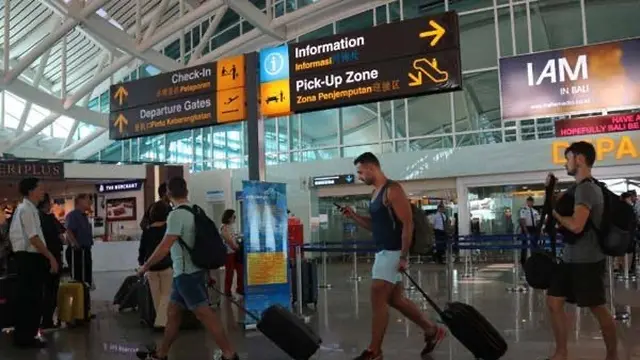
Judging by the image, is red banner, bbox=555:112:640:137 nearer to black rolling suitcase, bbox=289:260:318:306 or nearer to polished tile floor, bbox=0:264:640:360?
polished tile floor, bbox=0:264:640:360

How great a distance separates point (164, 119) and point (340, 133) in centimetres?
1336

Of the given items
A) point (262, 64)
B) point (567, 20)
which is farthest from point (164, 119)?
point (567, 20)

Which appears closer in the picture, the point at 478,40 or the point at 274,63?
the point at 274,63

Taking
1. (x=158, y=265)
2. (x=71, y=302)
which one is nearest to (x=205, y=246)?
(x=158, y=265)

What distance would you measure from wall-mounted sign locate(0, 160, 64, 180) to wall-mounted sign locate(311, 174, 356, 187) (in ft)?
26.2

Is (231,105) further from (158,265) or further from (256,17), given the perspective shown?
(256,17)

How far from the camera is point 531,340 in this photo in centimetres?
576

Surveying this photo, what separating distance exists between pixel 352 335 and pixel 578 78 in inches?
309

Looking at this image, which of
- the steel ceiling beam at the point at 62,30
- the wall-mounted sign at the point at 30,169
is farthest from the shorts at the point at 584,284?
the steel ceiling beam at the point at 62,30

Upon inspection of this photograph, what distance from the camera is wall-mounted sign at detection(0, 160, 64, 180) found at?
16.4 m

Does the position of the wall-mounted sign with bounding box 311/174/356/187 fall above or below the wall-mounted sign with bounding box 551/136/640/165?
below

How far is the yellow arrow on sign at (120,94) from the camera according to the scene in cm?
888

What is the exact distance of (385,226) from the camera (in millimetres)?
4781

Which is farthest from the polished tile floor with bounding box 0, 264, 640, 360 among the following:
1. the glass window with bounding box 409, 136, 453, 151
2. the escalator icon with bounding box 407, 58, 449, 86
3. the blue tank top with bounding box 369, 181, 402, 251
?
the glass window with bounding box 409, 136, 453, 151
